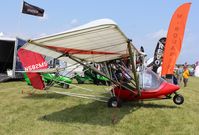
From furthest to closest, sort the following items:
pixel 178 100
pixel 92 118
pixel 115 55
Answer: pixel 178 100, pixel 115 55, pixel 92 118

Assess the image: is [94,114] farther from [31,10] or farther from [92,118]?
[31,10]

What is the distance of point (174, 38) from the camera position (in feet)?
52.2

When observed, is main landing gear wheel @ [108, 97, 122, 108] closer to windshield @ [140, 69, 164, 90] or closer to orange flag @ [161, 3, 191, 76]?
windshield @ [140, 69, 164, 90]

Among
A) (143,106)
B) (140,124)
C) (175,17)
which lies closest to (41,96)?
(143,106)

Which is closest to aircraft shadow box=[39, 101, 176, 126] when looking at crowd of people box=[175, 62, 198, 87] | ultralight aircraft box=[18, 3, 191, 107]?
ultralight aircraft box=[18, 3, 191, 107]

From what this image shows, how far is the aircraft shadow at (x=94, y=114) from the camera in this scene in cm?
914

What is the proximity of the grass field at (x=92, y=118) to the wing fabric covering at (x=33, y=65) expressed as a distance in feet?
2.53

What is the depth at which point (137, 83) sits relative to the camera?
10398 millimetres

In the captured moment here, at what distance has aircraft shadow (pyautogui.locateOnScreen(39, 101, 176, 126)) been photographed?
30.0 ft

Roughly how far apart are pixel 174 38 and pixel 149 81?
577 centimetres

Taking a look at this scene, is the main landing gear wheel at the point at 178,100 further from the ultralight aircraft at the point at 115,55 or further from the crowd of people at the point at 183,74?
the crowd of people at the point at 183,74

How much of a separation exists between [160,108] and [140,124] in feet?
7.78

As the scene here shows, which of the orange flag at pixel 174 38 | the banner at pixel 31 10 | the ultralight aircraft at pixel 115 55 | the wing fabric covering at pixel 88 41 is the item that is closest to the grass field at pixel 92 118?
the ultralight aircraft at pixel 115 55

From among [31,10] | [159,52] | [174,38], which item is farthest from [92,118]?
[31,10]
